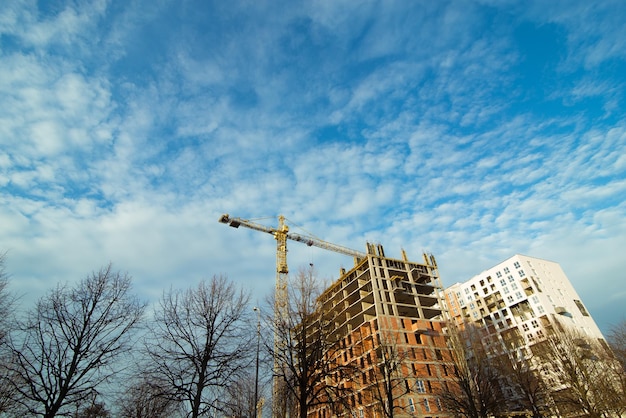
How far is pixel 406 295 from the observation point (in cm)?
5862

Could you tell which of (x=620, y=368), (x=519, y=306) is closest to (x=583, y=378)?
(x=620, y=368)

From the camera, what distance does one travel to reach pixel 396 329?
51000mm

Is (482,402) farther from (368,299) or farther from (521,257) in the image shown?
(521,257)

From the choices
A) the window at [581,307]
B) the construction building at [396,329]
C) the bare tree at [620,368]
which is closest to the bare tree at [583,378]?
the bare tree at [620,368]

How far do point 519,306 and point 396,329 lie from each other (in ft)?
115

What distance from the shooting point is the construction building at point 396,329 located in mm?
42281

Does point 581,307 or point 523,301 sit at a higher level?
point 523,301

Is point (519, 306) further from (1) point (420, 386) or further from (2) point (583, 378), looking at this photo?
(2) point (583, 378)

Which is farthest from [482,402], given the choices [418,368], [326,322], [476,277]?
[476,277]

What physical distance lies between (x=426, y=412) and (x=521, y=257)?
45879 mm

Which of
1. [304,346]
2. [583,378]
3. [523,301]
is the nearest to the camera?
[304,346]

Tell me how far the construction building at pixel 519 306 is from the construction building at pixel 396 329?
61.2ft

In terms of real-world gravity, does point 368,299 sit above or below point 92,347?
above

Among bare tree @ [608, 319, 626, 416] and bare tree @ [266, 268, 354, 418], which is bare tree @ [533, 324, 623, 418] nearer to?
bare tree @ [608, 319, 626, 416]
